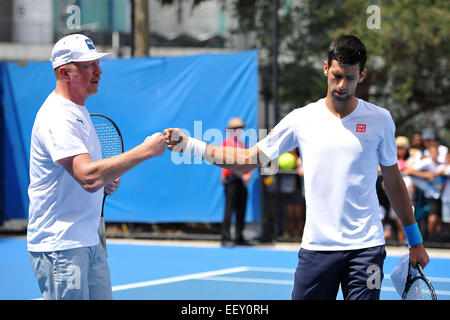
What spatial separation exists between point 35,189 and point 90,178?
370 mm

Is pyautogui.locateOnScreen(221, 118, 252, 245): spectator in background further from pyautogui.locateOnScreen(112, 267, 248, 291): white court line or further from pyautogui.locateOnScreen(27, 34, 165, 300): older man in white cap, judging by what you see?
pyautogui.locateOnScreen(27, 34, 165, 300): older man in white cap

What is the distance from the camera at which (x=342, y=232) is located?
3.57m

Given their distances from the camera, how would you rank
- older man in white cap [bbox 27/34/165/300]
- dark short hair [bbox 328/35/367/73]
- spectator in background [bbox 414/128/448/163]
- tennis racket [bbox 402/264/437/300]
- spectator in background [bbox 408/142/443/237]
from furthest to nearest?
spectator in background [bbox 414/128/448/163] → spectator in background [bbox 408/142/443/237] → tennis racket [bbox 402/264/437/300] → dark short hair [bbox 328/35/367/73] → older man in white cap [bbox 27/34/165/300]

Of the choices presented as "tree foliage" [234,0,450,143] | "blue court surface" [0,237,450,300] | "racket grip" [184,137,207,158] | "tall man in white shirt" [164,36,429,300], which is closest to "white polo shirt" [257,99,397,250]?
"tall man in white shirt" [164,36,429,300]

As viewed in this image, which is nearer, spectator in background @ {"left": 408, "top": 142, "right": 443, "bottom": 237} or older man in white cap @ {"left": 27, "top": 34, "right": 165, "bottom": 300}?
older man in white cap @ {"left": 27, "top": 34, "right": 165, "bottom": 300}

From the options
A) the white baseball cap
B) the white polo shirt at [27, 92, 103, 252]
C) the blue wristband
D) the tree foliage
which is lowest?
the blue wristband

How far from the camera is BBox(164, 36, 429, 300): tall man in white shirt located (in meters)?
3.57

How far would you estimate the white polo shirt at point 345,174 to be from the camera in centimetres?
357

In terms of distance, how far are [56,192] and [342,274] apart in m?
1.51

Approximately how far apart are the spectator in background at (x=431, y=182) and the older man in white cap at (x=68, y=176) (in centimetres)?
734

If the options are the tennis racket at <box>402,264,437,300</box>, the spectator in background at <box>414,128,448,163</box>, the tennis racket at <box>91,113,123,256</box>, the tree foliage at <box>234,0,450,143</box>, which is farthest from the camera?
the tree foliage at <box>234,0,450,143</box>

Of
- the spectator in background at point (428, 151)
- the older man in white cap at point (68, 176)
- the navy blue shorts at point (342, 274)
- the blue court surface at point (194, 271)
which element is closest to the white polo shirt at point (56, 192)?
the older man in white cap at point (68, 176)

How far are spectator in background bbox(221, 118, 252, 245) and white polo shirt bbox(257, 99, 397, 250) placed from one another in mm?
6544

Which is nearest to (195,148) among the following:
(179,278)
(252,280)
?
(252,280)
